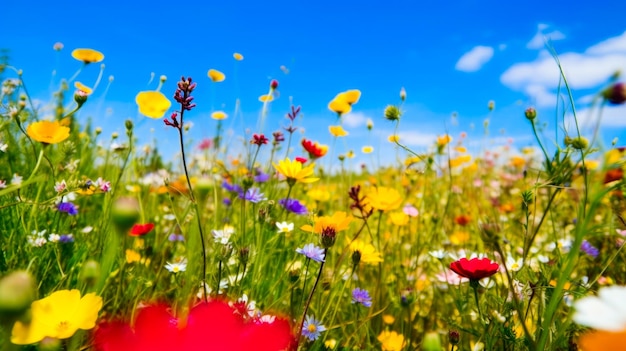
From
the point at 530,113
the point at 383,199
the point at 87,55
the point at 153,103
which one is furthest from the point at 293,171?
the point at 87,55

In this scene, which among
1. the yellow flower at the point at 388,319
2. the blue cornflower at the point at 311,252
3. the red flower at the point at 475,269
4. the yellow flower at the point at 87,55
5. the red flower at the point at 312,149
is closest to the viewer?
the red flower at the point at 475,269

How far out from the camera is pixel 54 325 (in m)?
0.45

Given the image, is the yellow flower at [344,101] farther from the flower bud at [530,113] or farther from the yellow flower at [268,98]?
the flower bud at [530,113]

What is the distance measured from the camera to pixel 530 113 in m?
0.98

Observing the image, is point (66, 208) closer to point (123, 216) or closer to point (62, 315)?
point (62, 315)

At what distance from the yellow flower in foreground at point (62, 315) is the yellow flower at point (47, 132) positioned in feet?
1.57

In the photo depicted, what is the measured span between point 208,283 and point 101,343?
0.64 m

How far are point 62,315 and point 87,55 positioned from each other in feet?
3.88

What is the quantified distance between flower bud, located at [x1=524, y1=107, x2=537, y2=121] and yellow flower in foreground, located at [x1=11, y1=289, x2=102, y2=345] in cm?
89

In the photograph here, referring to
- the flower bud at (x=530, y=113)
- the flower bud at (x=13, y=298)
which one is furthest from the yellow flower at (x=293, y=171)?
the flower bud at (x=13, y=298)

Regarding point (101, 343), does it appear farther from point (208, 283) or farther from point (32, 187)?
point (32, 187)

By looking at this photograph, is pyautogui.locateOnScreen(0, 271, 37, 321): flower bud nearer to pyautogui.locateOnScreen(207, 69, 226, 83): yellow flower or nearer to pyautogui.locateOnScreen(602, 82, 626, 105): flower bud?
pyautogui.locateOnScreen(602, 82, 626, 105): flower bud

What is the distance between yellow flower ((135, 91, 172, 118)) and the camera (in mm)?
894

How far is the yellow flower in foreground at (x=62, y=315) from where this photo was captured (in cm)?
44
